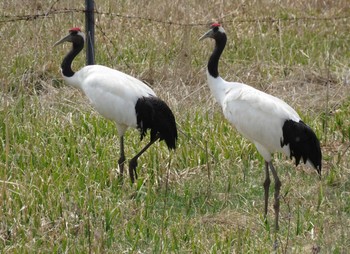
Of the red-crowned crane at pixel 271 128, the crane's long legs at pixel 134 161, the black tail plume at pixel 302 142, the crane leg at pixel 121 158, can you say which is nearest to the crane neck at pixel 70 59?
the crane leg at pixel 121 158

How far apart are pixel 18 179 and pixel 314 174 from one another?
2258 millimetres

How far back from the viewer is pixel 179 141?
7578mm

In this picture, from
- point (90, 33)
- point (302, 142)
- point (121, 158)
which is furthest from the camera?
point (90, 33)

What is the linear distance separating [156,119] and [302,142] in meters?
1.19

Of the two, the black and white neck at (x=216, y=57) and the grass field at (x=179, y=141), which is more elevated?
the black and white neck at (x=216, y=57)

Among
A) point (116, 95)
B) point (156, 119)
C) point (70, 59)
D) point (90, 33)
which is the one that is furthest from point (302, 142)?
point (90, 33)

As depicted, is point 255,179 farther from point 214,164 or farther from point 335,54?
point 335,54

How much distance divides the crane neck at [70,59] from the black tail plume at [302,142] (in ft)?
6.94

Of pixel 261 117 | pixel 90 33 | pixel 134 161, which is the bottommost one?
pixel 134 161

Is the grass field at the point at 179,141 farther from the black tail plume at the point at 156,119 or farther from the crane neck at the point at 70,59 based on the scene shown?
the crane neck at the point at 70,59

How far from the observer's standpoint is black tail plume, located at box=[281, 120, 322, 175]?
6441 mm

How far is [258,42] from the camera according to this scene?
397 inches

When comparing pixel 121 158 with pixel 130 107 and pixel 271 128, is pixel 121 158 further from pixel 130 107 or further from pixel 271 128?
pixel 271 128

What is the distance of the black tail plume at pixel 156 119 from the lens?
23.1 ft
